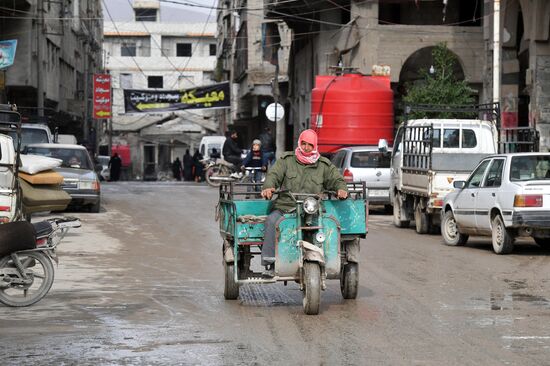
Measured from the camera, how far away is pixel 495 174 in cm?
1739

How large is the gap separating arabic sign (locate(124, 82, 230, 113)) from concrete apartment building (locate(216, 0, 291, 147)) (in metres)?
1.74

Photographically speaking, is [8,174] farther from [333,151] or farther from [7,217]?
[333,151]

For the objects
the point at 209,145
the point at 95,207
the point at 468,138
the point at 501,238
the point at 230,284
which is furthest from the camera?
the point at 209,145

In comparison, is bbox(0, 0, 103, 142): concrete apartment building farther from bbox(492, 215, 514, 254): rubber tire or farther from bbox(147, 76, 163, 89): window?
bbox(147, 76, 163, 89): window

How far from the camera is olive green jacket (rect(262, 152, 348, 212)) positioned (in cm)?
1090

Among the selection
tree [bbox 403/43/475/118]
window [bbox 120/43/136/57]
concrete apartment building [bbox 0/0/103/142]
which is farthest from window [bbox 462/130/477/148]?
window [bbox 120/43/136/57]

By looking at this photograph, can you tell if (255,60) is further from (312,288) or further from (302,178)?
(312,288)

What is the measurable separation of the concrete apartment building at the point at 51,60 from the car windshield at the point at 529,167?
18207mm

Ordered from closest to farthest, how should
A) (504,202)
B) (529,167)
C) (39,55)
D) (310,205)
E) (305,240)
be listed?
1. (310,205)
2. (305,240)
3. (504,202)
4. (529,167)
5. (39,55)

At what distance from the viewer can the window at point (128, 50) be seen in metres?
105

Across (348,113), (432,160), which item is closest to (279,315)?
(432,160)

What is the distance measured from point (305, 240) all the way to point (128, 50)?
318ft

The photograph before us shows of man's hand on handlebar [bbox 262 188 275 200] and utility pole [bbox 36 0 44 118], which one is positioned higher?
utility pole [bbox 36 0 44 118]

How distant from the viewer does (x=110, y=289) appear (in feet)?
40.3
